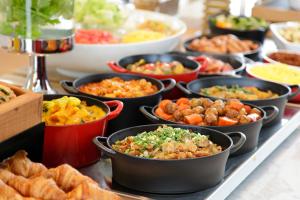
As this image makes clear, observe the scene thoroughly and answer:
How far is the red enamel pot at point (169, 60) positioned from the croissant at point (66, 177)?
88 cm

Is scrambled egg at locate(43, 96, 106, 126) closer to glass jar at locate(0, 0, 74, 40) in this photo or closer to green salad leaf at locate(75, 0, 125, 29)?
glass jar at locate(0, 0, 74, 40)

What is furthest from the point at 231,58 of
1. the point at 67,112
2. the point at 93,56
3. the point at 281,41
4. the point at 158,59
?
the point at 67,112

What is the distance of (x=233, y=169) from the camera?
171 cm

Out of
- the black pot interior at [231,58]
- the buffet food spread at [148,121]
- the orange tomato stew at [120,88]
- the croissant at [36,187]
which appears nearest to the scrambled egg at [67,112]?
the buffet food spread at [148,121]

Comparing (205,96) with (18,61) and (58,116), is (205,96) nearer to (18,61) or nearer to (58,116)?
(58,116)

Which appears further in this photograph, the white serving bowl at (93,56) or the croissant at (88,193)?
the white serving bowl at (93,56)

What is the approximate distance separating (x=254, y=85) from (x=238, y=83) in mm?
57

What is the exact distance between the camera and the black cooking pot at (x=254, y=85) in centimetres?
204

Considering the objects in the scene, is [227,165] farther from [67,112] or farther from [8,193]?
[8,193]

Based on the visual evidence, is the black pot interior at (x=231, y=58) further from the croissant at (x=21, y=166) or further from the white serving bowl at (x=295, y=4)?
the croissant at (x=21, y=166)

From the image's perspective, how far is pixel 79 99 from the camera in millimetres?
1806

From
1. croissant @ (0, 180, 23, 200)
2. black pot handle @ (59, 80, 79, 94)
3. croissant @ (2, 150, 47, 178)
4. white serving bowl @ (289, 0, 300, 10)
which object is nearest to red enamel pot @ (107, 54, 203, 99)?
black pot handle @ (59, 80, 79, 94)

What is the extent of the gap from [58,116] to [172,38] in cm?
113

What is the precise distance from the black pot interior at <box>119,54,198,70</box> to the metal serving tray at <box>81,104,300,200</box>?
0.45m
